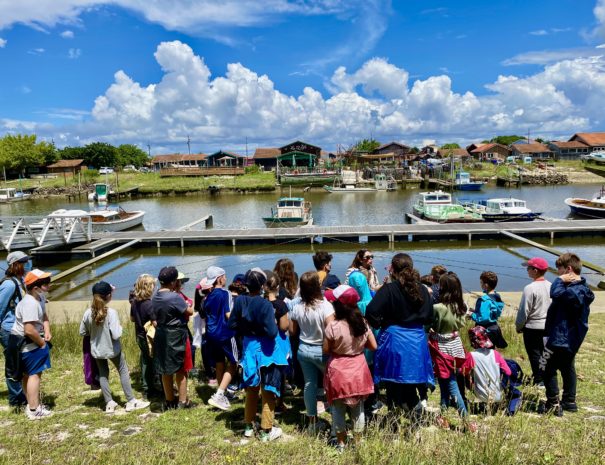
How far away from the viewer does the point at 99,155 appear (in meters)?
95.6

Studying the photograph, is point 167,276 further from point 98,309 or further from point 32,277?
point 32,277

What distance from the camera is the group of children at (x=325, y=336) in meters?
3.96

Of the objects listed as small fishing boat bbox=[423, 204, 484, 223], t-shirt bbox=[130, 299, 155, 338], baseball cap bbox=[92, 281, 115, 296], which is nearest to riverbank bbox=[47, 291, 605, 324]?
t-shirt bbox=[130, 299, 155, 338]

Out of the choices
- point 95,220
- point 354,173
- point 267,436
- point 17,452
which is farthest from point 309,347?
point 354,173

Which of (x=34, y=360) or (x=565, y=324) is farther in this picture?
(x=34, y=360)

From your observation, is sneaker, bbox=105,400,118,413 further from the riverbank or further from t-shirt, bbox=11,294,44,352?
the riverbank

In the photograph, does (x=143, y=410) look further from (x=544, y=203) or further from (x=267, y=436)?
(x=544, y=203)

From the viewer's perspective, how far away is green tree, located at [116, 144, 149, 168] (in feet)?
334

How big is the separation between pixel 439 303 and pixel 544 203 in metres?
44.6

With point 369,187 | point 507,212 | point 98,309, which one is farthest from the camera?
point 369,187

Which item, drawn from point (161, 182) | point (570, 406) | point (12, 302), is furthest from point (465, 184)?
point (12, 302)

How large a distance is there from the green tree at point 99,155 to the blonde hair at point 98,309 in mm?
100662

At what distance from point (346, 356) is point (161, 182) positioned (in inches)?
2845

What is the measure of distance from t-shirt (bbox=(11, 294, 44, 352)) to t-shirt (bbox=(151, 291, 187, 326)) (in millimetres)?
1176
